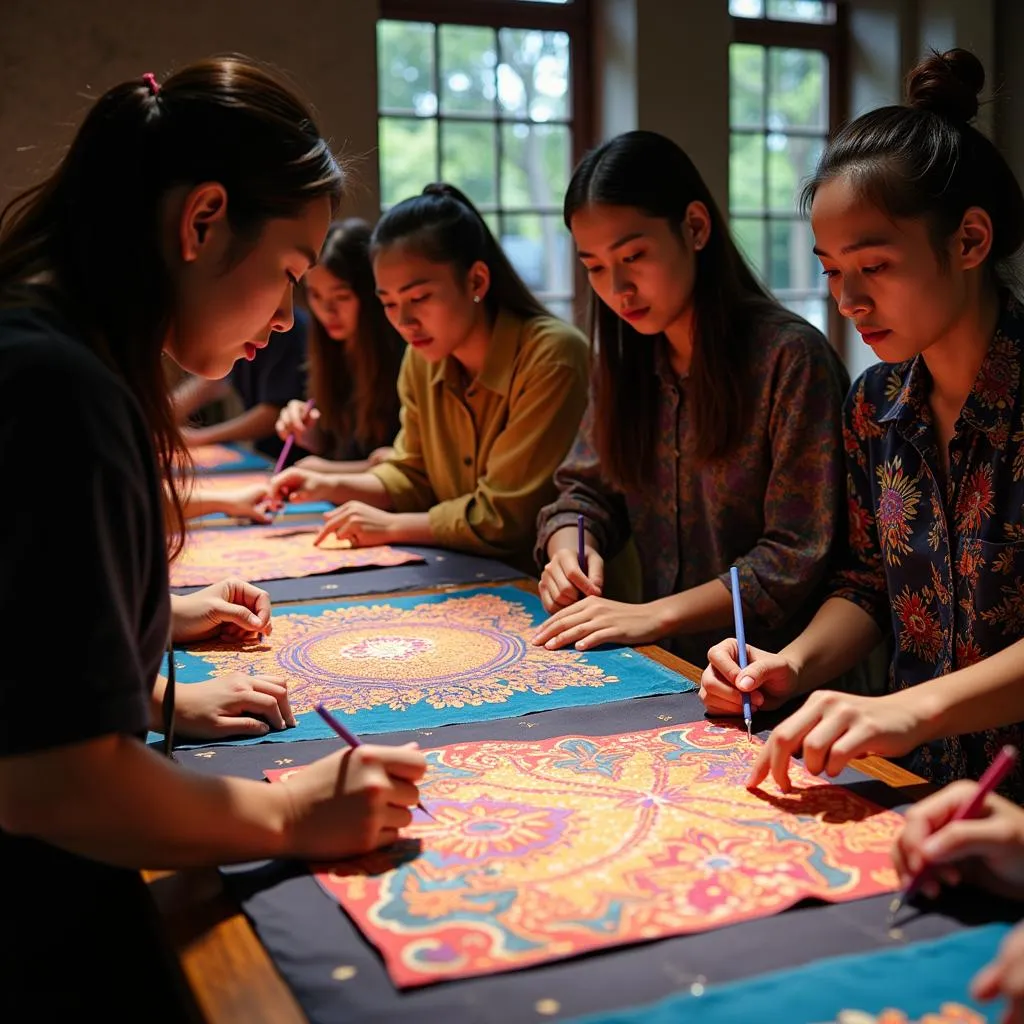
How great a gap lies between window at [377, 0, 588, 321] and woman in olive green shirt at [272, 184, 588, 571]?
2.43 metres

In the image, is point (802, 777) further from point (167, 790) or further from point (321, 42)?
point (321, 42)

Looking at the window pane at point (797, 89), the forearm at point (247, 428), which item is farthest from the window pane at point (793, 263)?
the forearm at point (247, 428)

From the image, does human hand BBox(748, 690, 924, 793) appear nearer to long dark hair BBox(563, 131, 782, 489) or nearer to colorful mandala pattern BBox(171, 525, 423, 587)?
long dark hair BBox(563, 131, 782, 489)

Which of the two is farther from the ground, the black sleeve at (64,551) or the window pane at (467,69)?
the window pane at (467,69)

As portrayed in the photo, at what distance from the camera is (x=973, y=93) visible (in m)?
1.46

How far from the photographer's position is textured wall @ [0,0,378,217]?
14.1 ft

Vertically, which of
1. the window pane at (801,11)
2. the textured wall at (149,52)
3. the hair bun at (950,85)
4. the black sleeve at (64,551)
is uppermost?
the window pane at (801,11)

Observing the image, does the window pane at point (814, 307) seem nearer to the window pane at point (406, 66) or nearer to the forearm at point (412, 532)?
the window pane at point (406, 66)

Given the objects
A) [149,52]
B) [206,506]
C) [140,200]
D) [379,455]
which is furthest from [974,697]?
[149,52]

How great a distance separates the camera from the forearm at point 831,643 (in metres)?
1.41

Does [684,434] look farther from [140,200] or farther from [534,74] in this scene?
[534,74]

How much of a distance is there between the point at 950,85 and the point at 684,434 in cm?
74

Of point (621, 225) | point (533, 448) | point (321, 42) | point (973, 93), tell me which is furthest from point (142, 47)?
point (973, 93)

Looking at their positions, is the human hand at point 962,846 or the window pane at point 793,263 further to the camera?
the window pane at point 793,263
